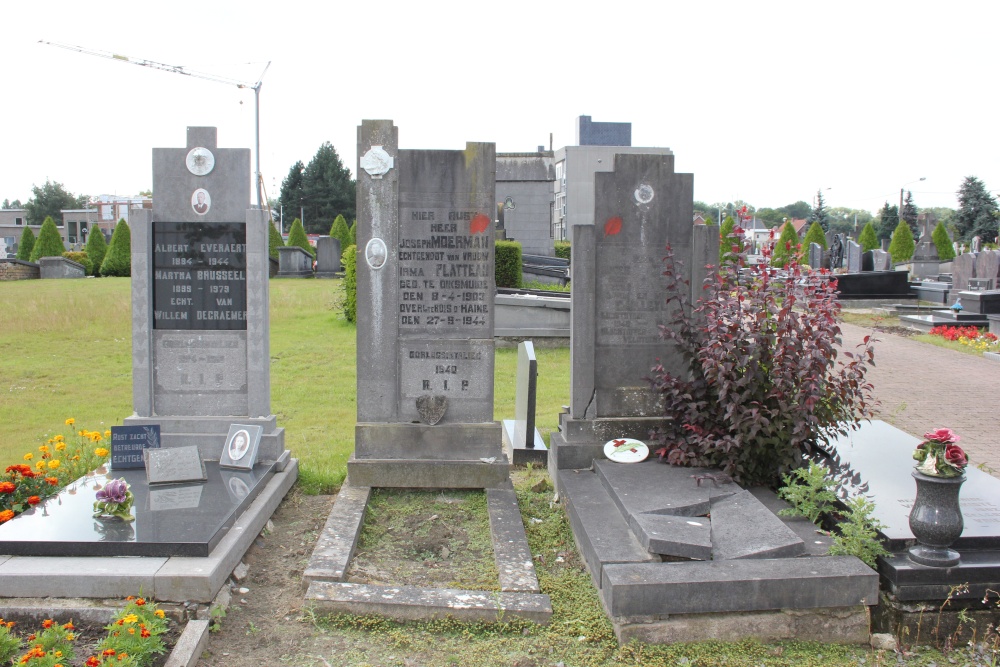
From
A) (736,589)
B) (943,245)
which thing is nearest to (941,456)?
(736,589)

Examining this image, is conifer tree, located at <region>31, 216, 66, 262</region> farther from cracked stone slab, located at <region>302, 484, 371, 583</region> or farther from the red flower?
the red flower

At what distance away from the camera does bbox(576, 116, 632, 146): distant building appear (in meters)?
55.5

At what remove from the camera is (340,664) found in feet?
11.3

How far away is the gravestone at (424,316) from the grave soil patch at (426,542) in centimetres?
19

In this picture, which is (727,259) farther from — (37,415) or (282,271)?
(282,271)

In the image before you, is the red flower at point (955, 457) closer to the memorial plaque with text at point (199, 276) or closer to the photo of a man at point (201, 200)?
the memorial plaque with text at point (199, 276)

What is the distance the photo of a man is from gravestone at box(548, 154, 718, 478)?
283cm

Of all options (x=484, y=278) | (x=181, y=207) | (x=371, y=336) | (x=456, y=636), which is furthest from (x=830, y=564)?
(x=181, y=207)

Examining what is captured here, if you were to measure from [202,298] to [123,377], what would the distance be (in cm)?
493

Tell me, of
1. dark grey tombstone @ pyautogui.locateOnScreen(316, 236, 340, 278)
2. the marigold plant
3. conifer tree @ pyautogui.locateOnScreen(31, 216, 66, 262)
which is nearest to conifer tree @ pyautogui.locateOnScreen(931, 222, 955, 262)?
dark grey tombstone @ pyautogui.locateOnScreen(316, 236, 340, 278)

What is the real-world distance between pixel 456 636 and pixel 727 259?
3421mm

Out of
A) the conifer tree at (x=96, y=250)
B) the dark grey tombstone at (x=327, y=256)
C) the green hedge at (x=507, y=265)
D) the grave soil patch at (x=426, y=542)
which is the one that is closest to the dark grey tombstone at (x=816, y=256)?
the green hedge at (x=507, y=265)

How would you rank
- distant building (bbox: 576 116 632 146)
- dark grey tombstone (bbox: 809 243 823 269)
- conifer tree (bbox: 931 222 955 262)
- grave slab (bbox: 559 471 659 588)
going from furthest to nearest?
1. distant building (bbox: 576 116 632 146)
2. conifer tree (bbox: 931 222 955 262)
3. dark grey tombstone (bbox: 809 243 823 269)
4. grave slab (bbox: 559 471 659 588)

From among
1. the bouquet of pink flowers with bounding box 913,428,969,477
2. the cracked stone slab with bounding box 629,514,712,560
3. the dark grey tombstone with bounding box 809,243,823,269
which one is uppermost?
the dark grey tombstone with bounding box 809,243,823,269
